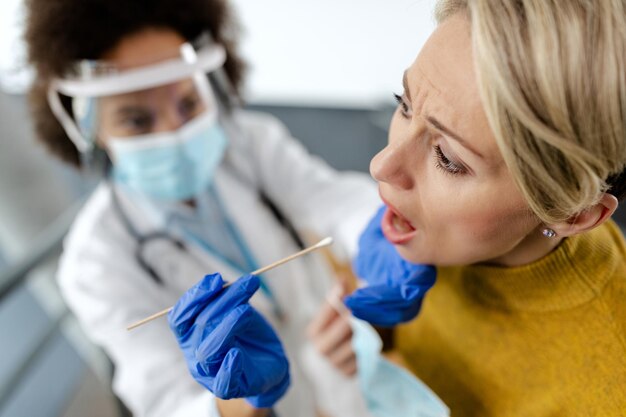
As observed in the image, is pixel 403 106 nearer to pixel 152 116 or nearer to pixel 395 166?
pixel 395 166

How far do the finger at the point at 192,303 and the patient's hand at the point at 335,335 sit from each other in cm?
36

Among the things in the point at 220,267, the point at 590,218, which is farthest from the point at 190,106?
the point at 590,218

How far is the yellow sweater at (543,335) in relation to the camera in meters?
0.52

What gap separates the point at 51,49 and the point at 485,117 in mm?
829

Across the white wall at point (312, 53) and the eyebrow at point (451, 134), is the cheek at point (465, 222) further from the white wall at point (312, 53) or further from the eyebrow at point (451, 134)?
the white wall at point (312, 53)

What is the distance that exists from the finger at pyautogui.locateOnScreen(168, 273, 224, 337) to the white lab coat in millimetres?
149

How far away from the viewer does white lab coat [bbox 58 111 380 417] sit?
76cm

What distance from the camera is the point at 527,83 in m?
0.37

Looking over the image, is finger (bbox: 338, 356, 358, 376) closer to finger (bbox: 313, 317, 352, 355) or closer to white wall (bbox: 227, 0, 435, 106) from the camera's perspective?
finger (bbox: 313, 317, 352, 355)

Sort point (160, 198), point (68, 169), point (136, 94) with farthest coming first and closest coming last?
point (68, 169) → point (160, 198) → point (136, 94)

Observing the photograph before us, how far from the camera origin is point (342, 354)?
85 cm

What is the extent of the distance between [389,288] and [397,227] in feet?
0.34

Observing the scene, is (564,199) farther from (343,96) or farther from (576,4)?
(343,96)

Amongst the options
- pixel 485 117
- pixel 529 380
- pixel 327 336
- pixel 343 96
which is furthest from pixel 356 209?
pixel 343 96
